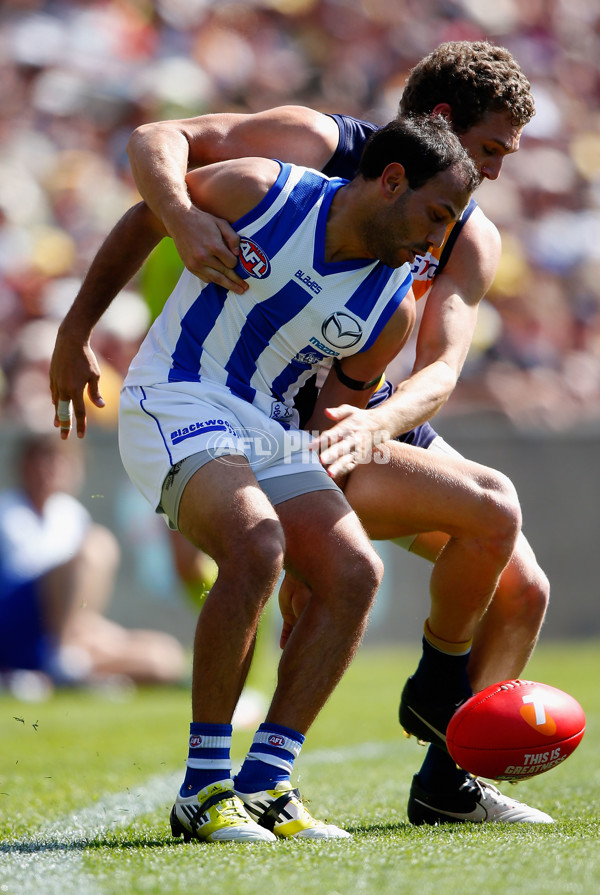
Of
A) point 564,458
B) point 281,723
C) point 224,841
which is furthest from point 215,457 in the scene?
point 564,458

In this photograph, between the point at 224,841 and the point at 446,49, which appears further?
the point at 446,49

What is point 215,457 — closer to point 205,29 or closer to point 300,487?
point 300,487

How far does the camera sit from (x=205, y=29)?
1259 centimetres

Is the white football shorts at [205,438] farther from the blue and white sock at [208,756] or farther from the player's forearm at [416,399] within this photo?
the blue and white sock at [208,756]

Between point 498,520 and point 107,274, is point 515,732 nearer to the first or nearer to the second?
point 498,520

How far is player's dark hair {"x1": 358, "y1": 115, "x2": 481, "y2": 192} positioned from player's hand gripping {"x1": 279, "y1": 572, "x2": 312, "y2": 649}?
4.47ft

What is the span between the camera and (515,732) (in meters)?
3.28

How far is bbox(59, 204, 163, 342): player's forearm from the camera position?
3.63 meters

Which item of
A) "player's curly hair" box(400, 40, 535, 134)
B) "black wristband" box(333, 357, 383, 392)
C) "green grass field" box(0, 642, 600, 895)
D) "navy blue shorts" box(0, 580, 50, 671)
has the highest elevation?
"player's curly hair" box(400, 40, 535, 134)

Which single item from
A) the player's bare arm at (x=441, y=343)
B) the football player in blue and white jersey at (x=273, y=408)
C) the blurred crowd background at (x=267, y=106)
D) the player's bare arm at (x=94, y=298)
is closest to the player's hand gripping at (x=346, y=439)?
the player's bare arm at (x=441, y=343)

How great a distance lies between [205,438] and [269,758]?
2.94 ft

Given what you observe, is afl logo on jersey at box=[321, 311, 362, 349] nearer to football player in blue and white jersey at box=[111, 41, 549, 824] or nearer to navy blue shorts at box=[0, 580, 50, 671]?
football player in blue and white jersey at box=[111, 41, 549, 824]

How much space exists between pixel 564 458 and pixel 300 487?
22.9ft

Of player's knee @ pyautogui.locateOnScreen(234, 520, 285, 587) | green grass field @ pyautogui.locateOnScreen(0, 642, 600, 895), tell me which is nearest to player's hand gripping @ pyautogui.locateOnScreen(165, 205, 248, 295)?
player's knee @ pyautogui.locateOnScreen(234, 520, 285, 587)
